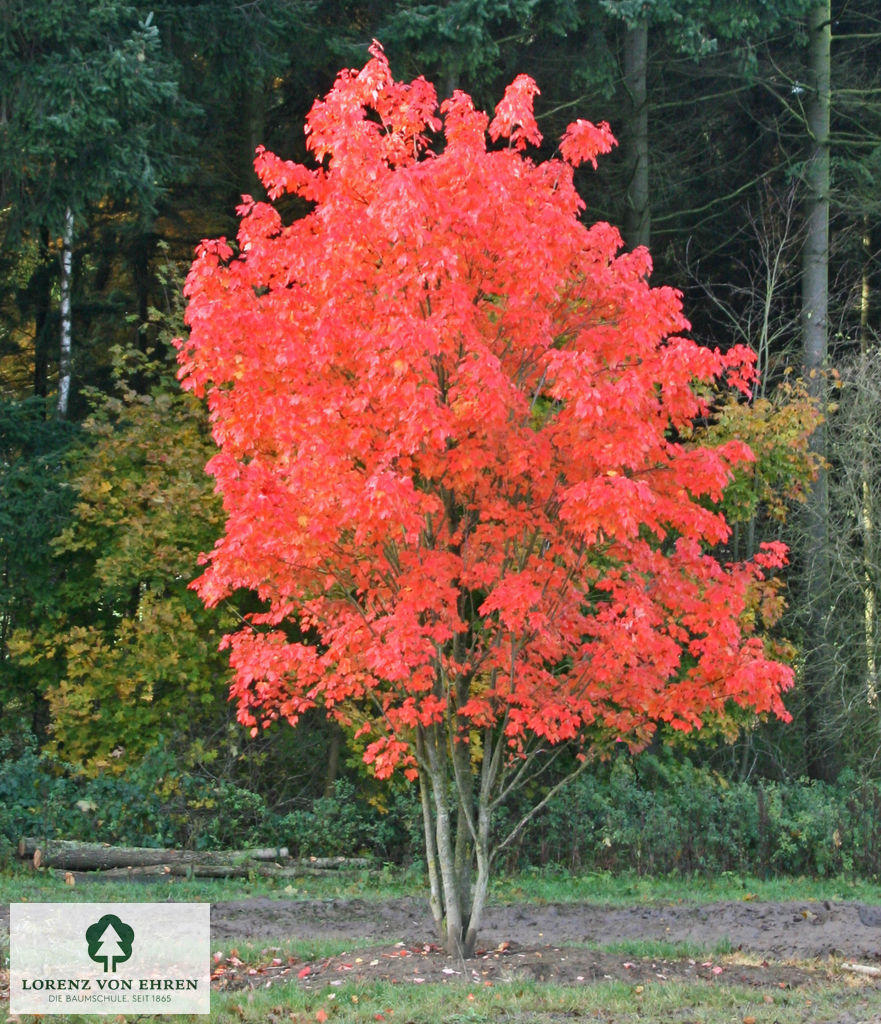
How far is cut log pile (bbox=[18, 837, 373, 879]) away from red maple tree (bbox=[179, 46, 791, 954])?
3875 millimetres

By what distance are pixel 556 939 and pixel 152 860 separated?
13.7 ft

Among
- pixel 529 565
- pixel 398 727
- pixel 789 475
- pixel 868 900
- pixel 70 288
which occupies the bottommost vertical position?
pixel 868 900

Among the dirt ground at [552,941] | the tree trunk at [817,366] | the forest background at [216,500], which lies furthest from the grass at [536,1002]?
the tree trunk at [817,366]

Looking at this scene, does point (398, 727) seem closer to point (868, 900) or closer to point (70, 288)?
point (868, 900)

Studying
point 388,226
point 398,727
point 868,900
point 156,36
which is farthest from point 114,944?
point 156,36

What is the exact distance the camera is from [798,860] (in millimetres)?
12875

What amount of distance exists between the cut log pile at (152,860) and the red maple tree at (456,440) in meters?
3.88

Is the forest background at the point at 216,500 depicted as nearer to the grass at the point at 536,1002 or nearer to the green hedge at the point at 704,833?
the green hedge at the point at 704,833

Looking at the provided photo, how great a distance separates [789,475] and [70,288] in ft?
33.0

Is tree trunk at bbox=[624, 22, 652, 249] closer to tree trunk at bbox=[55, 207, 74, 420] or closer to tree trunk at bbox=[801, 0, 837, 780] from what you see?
tree trunk at bbox=[801, 0, 837, 780]

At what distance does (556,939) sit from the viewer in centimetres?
929

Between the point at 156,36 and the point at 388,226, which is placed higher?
the point at 156,36

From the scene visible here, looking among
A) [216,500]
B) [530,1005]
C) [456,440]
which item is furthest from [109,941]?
[216,500]

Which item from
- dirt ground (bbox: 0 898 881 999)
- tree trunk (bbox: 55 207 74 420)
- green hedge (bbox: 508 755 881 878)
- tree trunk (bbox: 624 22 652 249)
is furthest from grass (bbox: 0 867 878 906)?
tree trunk (bbox: 624 22 652 249)
